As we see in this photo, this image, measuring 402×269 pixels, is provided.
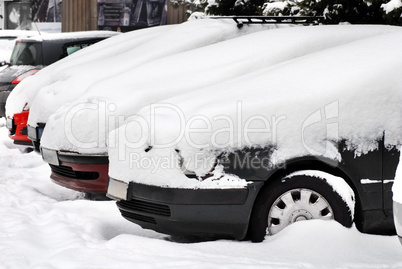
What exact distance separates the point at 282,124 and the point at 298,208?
0.57 metres

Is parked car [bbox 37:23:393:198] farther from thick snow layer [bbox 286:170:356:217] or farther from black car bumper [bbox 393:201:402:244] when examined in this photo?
black car bumper [bbox 393:201:402:244]

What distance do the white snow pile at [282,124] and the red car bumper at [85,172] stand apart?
3.12 feet

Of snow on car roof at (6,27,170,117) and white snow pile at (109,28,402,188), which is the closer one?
white snow pile at (109,28,402,188)

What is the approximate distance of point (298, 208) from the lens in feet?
15.3

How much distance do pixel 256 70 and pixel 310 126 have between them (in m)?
1.12

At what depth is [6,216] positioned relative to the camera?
5.76m

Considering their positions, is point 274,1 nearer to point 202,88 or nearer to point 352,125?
point 202,88

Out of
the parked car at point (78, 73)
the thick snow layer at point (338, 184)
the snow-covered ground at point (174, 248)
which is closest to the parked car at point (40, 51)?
the parked car at point (78, 73)

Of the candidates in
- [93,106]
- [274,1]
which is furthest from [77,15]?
[93,106]

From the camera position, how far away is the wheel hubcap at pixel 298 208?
4660mm

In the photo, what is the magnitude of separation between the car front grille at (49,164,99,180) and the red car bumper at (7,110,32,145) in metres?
2.23

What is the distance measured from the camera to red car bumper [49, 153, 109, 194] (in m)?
5.79

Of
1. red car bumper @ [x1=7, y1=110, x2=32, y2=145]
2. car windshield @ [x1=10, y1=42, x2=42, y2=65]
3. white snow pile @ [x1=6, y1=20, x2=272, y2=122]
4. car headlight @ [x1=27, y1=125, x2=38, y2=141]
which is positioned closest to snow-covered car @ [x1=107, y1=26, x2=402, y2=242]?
white snow pile @ [x1=6, y1=20, x2=272, y2=122]

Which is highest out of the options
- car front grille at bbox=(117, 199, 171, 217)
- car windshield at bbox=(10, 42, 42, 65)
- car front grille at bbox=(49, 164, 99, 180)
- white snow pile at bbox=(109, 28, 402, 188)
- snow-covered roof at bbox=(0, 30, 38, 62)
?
snow-covered roof at bbox=(0, 30, 38, 62)
